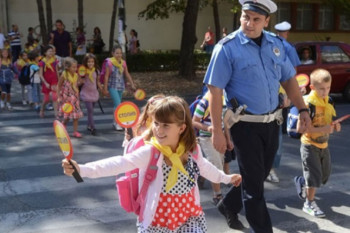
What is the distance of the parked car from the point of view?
12.6 m

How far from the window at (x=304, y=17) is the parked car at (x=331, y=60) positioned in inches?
793

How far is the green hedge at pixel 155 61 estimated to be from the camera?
19.6 m

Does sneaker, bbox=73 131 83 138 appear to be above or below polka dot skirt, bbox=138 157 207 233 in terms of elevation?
below

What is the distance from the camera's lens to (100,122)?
10.4 m

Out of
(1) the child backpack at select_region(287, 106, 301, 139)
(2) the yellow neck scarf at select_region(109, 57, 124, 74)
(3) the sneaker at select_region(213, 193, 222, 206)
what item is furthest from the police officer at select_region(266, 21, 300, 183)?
(2) the yellow neck scarf at select_region(109, 57, 124, 74)

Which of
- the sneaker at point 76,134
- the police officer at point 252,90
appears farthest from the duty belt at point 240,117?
the sneaker at point 76,134

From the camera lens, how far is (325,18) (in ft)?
109

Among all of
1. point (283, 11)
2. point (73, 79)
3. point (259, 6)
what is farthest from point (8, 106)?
point (283, 11)

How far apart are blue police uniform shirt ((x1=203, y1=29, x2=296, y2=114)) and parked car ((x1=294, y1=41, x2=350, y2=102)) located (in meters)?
8.74

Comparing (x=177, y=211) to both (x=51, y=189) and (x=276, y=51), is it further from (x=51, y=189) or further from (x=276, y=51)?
(x=51, y=189)

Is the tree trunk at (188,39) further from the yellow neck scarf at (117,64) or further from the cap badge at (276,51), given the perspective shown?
the cap badge at (276,51)

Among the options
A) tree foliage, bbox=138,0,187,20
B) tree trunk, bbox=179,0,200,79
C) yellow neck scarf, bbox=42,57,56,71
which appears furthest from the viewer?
tree foliage, bbox=138,0,187,20

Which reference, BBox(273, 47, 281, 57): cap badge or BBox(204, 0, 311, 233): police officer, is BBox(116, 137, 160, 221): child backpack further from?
BBox(273, 47, 281, 57): cap badge

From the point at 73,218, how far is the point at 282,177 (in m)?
2.81
